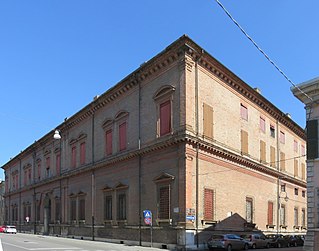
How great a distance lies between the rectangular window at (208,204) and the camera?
28359 mm

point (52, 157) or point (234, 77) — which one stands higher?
point (234, 77)

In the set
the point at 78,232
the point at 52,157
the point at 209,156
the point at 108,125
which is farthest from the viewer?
the point at 52,157

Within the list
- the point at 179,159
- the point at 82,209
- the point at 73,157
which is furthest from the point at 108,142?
the point at 179,159

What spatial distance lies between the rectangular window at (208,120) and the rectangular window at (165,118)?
258 cm

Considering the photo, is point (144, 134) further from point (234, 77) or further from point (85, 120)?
point (85, 120)

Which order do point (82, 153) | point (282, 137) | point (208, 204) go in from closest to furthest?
1. point (208, 204)
2. point (82, 153)
3. point (282, 137)

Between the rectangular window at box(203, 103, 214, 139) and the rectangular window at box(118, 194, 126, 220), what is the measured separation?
29.4 feet

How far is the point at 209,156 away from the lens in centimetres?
2942

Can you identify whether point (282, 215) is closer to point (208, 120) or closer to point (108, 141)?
point (208, 120)

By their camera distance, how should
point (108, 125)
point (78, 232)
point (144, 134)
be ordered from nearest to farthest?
point (144, 134) < point (108, 125) < point (78, 232)

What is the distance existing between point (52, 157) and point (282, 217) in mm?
28312

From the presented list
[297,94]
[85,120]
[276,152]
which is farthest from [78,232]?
[297,94]

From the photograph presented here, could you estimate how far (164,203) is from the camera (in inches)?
1117

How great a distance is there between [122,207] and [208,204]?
8.15 m
